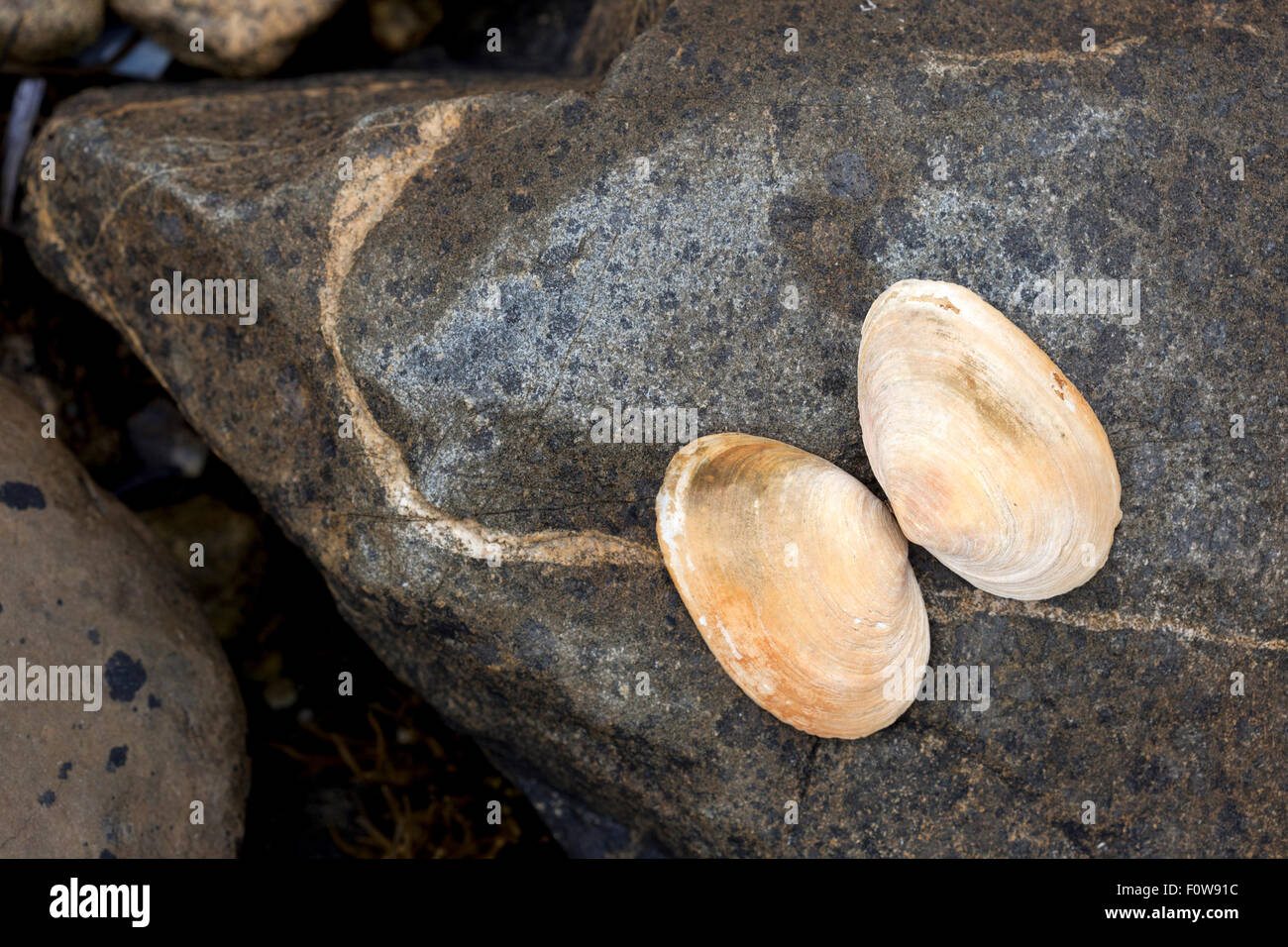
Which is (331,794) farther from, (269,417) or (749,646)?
(749,646)

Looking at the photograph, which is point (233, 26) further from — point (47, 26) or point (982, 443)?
point (982, 443)

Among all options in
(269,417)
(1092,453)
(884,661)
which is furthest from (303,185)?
(1092,453)

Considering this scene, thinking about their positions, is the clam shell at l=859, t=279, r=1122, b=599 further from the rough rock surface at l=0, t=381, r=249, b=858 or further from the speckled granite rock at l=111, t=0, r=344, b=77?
the speckled granite rock at l=111, t=0, r=344, b=77

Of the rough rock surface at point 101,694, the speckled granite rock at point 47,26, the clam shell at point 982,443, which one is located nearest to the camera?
the clam shell at point 982,443

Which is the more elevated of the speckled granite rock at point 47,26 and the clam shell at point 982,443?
the speckled granite rock at point 47,26

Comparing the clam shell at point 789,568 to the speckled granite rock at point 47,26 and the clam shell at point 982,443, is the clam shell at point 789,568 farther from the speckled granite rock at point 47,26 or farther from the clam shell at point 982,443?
the speckled granite rock at point 47,26

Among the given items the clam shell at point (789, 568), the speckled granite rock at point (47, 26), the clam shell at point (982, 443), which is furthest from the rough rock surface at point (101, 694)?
the clam shell at point (982, 443)
